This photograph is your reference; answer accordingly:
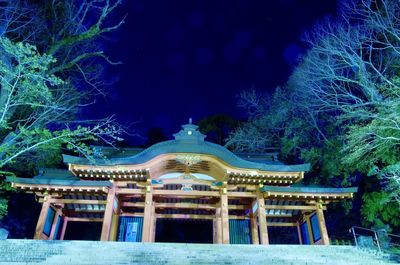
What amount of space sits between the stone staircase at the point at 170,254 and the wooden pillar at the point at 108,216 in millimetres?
2186

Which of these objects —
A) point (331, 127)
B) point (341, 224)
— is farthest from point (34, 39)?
point (341, 224)

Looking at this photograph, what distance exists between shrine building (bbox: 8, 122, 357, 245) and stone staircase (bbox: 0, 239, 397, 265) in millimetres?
2575

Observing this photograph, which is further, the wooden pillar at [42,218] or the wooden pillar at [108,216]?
the wooden pillar at [42,218]

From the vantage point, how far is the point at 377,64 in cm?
1619

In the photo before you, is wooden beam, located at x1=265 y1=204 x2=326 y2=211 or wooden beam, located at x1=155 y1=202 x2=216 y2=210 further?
A: wooden beam, located at x1=155 y1=202 x2=216 y2=210

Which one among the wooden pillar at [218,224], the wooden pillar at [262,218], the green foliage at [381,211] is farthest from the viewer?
the green foliage at [381,211]

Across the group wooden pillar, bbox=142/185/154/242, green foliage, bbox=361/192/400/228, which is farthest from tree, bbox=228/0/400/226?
wooden pillar, bbox=142/185/154/242

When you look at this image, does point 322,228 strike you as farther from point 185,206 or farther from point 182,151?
point 182,151

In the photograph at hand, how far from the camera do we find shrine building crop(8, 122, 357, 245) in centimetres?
1181

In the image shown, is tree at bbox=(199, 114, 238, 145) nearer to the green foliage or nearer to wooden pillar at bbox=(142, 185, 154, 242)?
the green foliage

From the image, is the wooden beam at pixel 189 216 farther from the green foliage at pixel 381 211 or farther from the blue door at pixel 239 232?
the green foliage at pixel 381 211

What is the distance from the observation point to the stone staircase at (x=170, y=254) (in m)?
7.97

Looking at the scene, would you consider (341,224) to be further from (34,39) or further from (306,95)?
(34,39)

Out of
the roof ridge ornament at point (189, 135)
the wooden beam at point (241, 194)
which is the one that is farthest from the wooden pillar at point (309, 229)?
the roof ridge ornament at point (189, 135)
